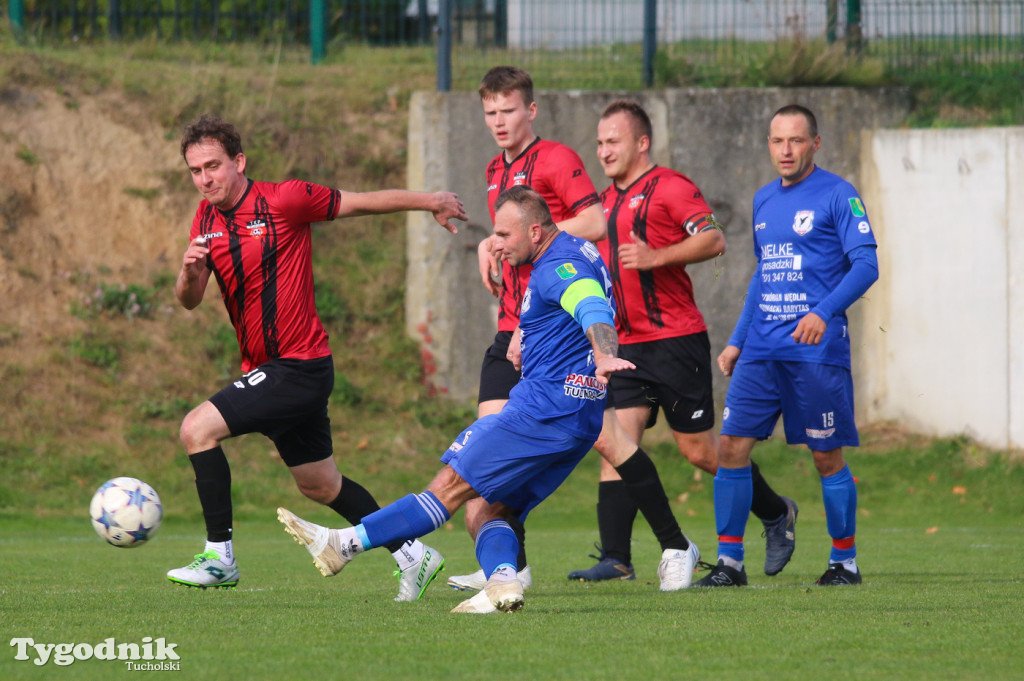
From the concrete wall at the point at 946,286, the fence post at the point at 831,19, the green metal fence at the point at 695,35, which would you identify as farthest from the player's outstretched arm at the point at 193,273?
the fence post at the point at 831,19

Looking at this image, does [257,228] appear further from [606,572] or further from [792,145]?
[792,145]

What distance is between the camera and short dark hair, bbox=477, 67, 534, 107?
6680 mm

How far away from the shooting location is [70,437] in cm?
1223

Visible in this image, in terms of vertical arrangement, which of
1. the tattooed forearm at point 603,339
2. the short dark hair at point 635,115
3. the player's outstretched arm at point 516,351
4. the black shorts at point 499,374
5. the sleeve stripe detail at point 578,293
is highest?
the short dark hair at point 635,115

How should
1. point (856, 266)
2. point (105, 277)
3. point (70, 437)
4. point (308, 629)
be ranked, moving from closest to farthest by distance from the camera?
point (308, 629) → point (856, 266) → point (70, 437) → point (105, 277)

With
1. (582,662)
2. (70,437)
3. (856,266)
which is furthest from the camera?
(70,437)

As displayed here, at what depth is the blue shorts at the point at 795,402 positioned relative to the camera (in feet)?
21.5

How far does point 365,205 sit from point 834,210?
247 centimetres

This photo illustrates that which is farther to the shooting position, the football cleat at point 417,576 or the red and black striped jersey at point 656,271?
the red and black striped jersey at point 656,271

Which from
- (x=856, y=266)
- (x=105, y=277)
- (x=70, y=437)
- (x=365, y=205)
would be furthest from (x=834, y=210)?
(x=105, y=277)

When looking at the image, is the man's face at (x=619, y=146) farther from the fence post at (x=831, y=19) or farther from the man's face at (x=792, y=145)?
the fence post at (x=831, y=19)

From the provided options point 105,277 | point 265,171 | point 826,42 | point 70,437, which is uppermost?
point 826,42

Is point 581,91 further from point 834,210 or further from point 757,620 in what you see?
point 757,620

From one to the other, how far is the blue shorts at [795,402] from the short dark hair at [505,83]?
76.0 inches
